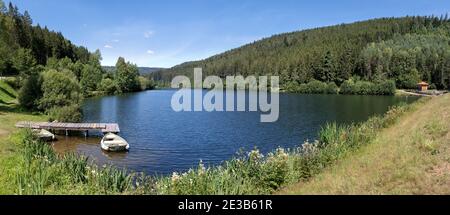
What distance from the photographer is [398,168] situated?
16859 mm

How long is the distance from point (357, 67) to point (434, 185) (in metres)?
161

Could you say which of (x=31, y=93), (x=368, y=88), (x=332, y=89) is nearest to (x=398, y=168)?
(x=31, y=93)

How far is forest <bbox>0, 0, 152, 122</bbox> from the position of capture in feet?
196

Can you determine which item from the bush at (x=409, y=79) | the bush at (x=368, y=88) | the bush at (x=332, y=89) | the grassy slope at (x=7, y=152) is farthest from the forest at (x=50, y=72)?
the bush at (x=409, y=79)

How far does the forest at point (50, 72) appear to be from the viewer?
59.7 metres

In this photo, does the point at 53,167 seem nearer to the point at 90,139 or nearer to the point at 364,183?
the point at 364,183

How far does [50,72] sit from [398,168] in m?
57.1

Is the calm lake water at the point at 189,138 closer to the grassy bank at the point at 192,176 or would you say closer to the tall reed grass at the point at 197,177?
the grassy bank at the point at 192,176

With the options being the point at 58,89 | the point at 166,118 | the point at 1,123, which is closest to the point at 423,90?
the point at 166,118

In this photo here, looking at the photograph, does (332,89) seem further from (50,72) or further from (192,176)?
(192,176)

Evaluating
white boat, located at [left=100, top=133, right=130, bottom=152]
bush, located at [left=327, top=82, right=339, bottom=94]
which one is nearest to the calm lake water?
white boat, located at [left=100, top=133, right=130, bottom=152]

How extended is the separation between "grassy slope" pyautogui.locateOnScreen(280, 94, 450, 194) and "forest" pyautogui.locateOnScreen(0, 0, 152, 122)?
4428 cm

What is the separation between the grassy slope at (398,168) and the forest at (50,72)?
44.3 m

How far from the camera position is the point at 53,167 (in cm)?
2175
